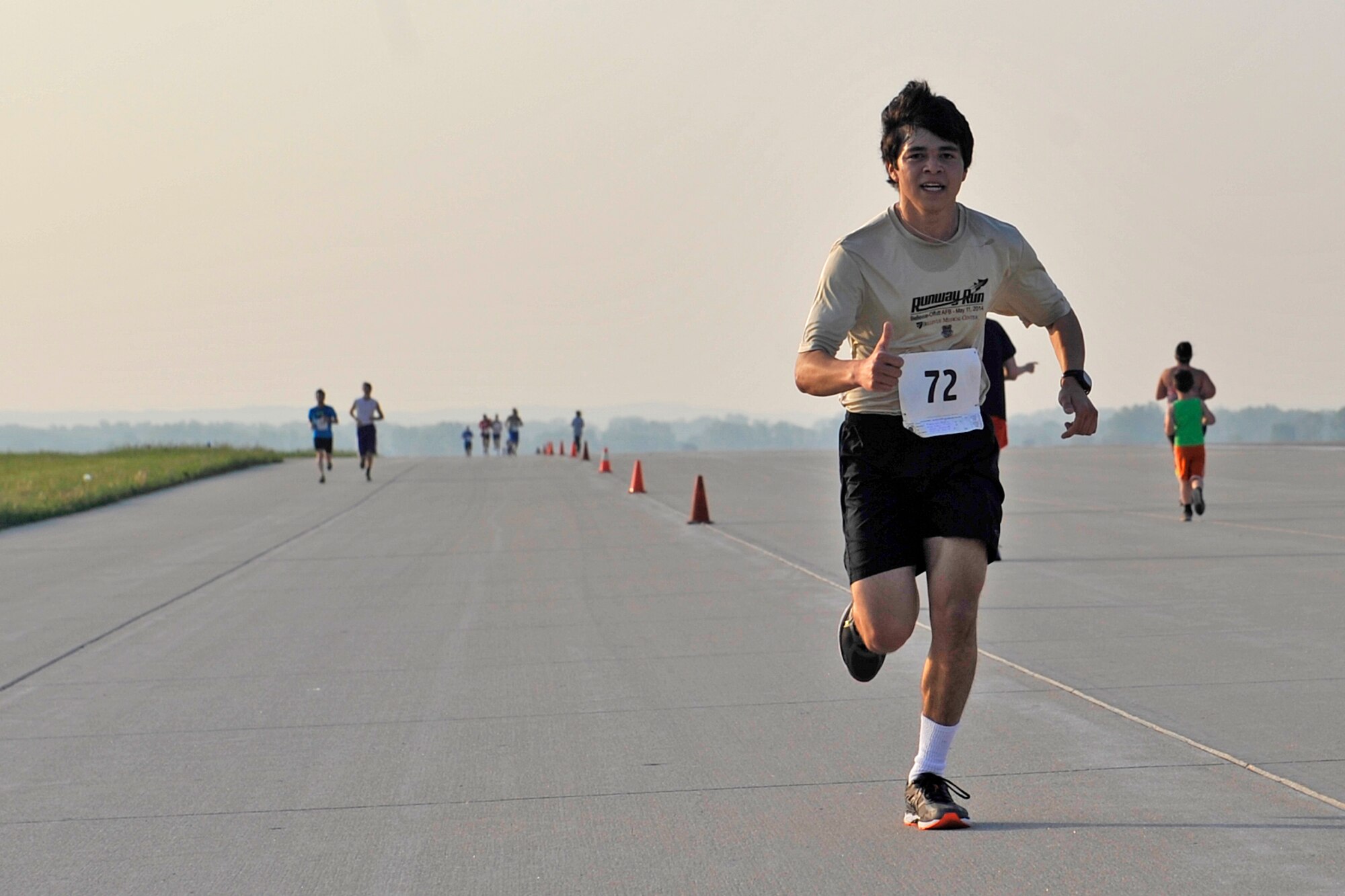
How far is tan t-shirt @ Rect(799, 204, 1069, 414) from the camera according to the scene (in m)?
4.83

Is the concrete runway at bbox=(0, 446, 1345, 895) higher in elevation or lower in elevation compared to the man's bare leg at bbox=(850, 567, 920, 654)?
lower

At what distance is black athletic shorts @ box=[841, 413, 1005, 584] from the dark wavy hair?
89 centimetres

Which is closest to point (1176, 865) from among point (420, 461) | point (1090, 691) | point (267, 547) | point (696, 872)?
point (696, 872)

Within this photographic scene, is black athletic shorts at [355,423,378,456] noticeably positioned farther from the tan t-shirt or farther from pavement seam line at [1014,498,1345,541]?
the tan t-shirt

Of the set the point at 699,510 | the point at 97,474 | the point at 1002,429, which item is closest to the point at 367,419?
the point at 97,474

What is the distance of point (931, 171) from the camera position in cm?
481

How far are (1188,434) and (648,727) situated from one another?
37.9 ft

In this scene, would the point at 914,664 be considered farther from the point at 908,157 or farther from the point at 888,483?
the point at 908,157

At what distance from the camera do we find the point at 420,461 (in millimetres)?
46094

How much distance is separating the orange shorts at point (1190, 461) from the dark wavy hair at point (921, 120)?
12.8 meters

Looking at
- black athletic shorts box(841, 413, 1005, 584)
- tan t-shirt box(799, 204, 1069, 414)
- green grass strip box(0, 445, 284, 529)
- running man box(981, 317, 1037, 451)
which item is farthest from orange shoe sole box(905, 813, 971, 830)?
green grass strip box(0, 445, 284, 529)

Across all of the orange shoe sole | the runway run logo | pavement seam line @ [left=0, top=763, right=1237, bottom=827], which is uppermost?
the runway run logo

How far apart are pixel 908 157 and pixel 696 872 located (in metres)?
2.32

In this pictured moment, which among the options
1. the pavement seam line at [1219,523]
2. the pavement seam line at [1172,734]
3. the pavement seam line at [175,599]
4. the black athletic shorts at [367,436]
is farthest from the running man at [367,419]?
the pavement seam line at [1172,734]
